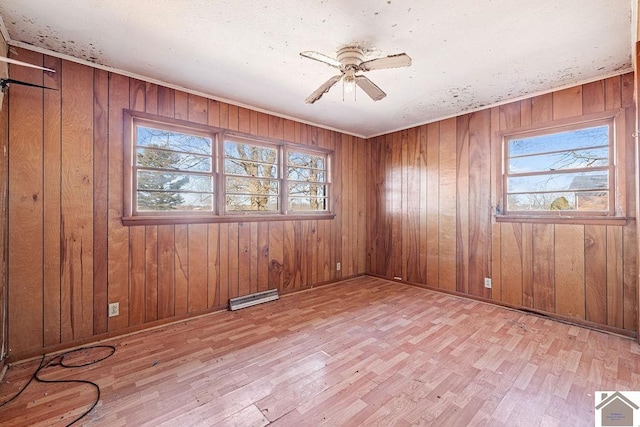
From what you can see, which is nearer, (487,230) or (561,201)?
(561,201)

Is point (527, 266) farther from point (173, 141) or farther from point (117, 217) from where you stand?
point (117, 217)

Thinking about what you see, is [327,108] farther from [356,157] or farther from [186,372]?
[186,372]

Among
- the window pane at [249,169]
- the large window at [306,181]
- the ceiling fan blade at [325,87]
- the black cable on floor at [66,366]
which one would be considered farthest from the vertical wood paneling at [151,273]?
the ceiling fan blade at [325,87]

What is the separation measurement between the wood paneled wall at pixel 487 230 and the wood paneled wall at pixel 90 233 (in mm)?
2381

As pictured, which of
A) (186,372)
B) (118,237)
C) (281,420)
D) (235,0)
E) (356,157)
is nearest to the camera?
(281,420)

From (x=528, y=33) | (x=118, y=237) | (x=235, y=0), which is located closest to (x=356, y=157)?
(x=528, y=33)

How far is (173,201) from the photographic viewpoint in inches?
112

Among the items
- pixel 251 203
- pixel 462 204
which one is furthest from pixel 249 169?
pixel 462 204

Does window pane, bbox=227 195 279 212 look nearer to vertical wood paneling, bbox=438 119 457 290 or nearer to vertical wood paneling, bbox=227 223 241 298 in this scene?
vertical wood paneling, bbox=227 223 241 298

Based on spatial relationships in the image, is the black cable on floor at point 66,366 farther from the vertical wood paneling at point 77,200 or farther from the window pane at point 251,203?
the window pane at point 251,203

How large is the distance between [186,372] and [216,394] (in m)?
0.39

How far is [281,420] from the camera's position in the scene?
150cm

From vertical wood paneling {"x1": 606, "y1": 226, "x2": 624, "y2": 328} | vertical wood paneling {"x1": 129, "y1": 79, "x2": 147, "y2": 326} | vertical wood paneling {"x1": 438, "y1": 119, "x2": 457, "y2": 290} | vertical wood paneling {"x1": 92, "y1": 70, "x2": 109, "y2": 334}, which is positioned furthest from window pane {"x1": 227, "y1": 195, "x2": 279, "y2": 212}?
vertical wood paneling {"x1": 606, "y1": 226, "x2": 624, "y2": 328}

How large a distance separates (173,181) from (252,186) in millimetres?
925
